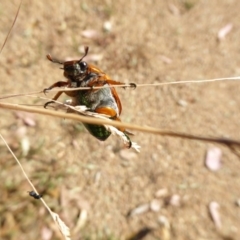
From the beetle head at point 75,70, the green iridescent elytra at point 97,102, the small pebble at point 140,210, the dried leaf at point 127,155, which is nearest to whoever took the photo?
the green iridescent elytra at point 97,102

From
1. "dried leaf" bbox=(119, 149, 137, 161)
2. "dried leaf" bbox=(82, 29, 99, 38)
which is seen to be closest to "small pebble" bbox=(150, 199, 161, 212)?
"dried leaf" bbox=(119, 149, 137, 161)

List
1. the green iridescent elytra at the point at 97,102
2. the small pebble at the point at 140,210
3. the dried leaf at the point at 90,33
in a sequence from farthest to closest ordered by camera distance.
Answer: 1. the dried leaf at the point at 90,33
2. the small pebble at the point at 140,210
3. the green iridescent elytra at the point at 97,102

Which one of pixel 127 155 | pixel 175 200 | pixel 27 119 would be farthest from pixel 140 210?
pixel 27 119

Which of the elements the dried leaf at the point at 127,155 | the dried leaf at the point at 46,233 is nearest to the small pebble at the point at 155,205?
the dried leaf at the point at 127,155

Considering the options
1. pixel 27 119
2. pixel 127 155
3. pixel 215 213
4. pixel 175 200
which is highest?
pixel 27 119

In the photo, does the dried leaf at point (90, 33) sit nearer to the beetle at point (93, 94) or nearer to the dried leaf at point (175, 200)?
the dried leaf at point (175, 200)

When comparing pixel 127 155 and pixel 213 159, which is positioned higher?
pixel 127 155

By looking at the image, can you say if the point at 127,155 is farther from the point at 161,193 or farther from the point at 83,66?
the point at 83,66
